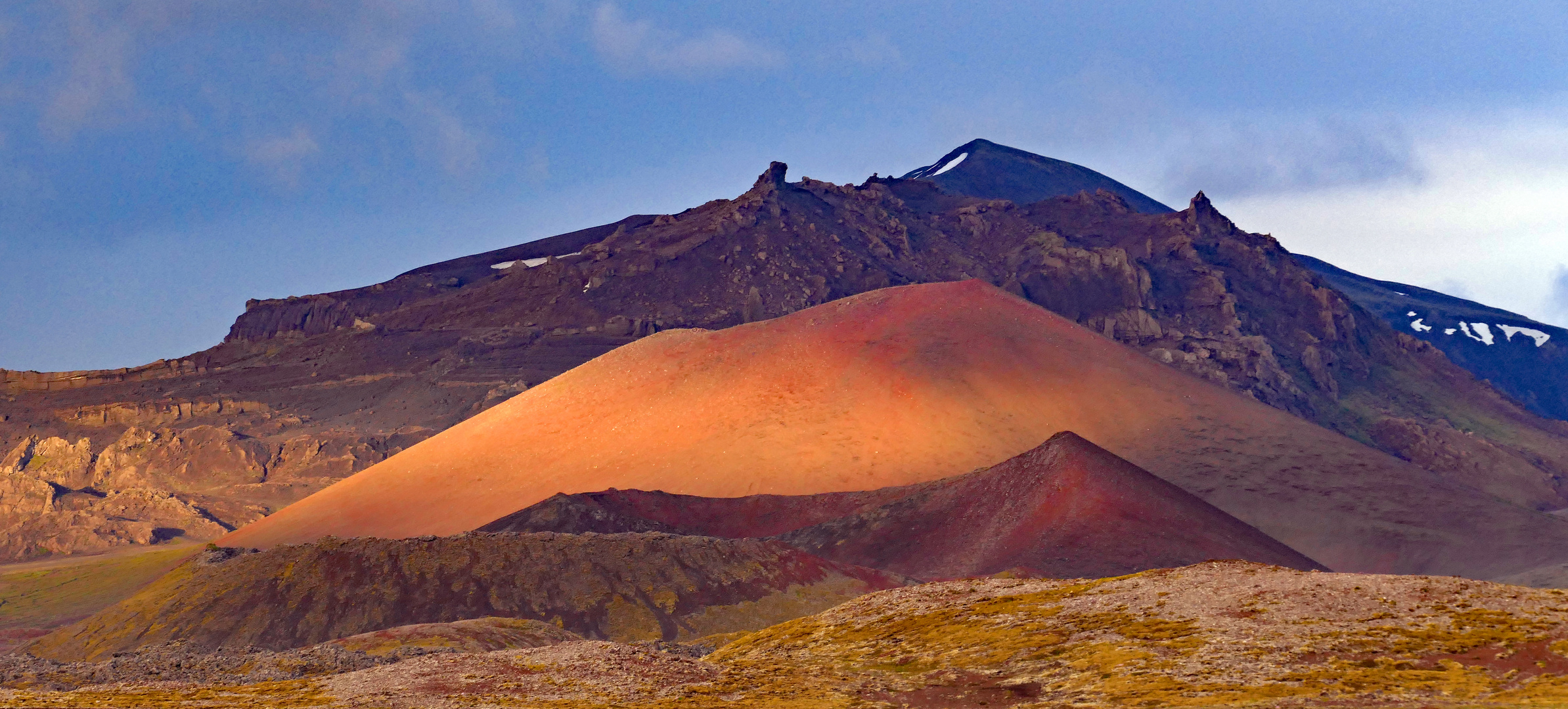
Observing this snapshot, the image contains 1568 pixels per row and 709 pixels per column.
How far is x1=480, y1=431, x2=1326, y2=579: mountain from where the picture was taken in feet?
217

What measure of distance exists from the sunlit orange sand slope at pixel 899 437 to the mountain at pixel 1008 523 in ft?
33.2

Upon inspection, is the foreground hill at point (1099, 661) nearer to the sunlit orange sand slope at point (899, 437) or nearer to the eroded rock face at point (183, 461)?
the sunlit orange sand slope at point (899, 437)

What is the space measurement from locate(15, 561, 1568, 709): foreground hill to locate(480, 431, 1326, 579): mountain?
102 ft

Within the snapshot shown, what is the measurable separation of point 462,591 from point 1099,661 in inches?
1354

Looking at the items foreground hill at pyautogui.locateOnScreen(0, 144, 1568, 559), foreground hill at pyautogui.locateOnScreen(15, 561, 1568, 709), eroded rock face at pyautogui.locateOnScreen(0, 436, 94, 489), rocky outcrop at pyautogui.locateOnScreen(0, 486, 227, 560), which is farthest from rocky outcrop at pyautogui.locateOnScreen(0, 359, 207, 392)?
foreground hill at pyautogui.locateOnScreen(15, 561, 1568, 709)

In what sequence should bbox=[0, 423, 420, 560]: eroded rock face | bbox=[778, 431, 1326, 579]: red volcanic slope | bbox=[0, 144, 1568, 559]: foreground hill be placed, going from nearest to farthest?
bbox=[778, 431, 1326, 579]: red volcanic slope
bbox=[0, 423, 420, 560]: eroded rock face
bbox=[0, 144, 1568, 559]: foreground hill

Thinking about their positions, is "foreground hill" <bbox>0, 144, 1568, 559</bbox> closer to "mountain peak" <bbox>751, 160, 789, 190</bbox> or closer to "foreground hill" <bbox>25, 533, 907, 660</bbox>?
"mountain peak" <bbox>751, 160, 789, 190</bbox>

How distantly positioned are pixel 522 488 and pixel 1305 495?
56874 millimetres

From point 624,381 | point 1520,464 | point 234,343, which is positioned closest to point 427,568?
point 624,381

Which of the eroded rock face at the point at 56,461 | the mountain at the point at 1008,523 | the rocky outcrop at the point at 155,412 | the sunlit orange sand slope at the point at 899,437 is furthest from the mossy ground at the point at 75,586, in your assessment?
the rocky outcrop at the point at 155,412

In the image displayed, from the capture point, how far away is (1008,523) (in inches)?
2805

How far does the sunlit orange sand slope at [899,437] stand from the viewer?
93062 mm

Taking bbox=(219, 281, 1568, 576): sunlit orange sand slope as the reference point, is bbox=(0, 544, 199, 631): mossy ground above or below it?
below

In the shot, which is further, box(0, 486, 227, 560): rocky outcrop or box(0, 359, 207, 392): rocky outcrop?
box(0, 359, 207, 392): rocky outcrop
